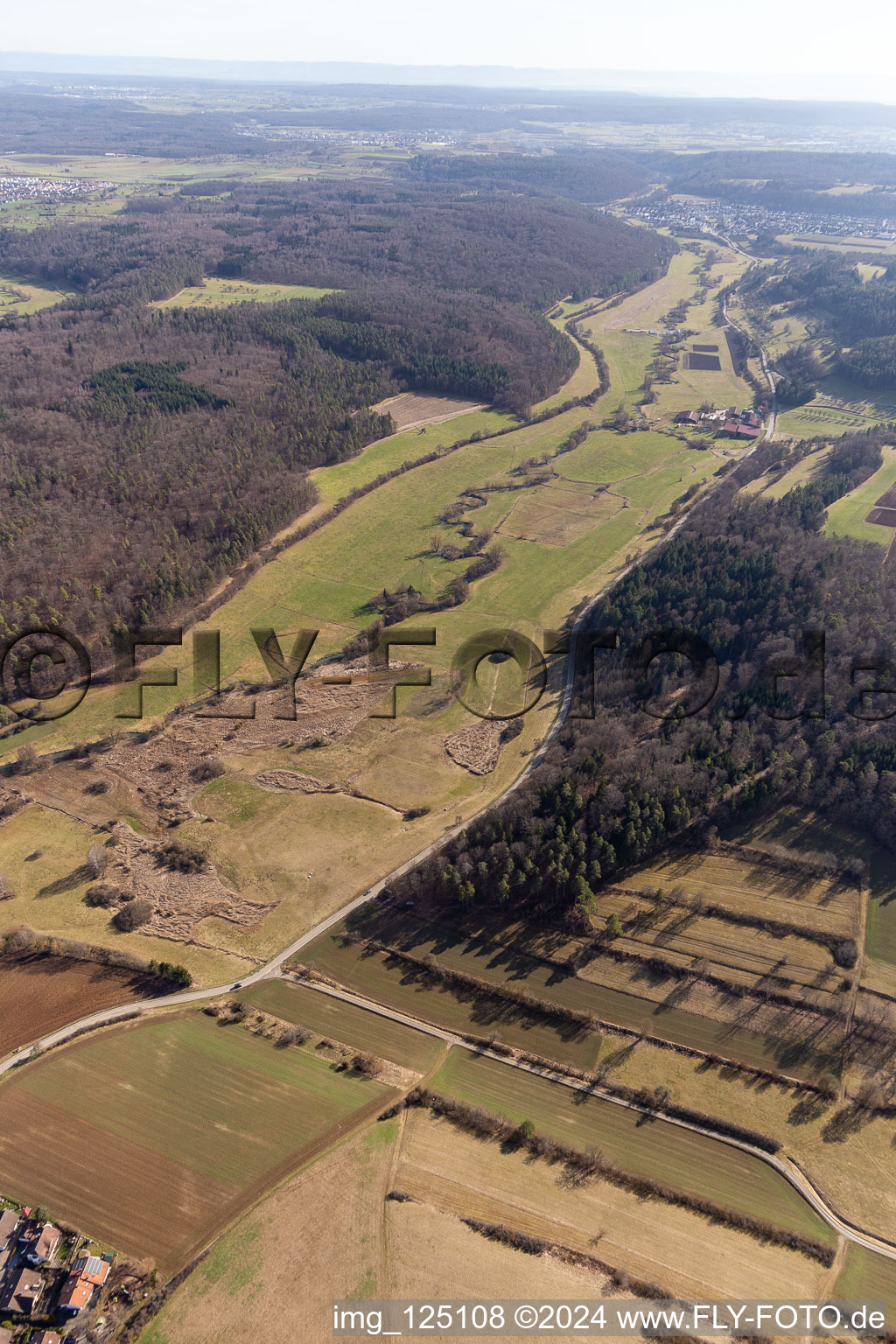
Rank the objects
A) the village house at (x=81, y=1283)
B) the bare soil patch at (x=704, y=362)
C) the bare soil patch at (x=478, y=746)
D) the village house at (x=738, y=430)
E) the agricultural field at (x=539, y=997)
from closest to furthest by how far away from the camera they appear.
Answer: the village house at (x=81, y=1283)
the agricultural field at (x=539, y=997)
the bare soil patch at (x=478, y=746)
the village house at (x=738, y=430)
the bare soil patch at (x=704, y=362)

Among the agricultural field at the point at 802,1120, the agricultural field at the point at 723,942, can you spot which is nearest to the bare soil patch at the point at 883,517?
the agricultural field at the point at 723,942

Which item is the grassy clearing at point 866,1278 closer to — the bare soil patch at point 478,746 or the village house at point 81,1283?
the village house at point 81,1283

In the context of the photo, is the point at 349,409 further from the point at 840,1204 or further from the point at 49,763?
the point at 840,1204

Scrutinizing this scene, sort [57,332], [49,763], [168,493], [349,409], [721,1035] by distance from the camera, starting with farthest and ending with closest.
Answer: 1. [57,332]
2. [349,409]
3. [168,493]
4. [49,763]
5. [721,1035]

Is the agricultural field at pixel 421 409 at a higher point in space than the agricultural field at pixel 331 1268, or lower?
higher

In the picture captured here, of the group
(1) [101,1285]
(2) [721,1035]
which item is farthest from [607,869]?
(1) [101,1285]

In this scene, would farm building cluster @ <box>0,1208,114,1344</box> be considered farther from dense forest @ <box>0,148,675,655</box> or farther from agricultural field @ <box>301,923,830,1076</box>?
dense forest @ <box>0,148,675,655</box>

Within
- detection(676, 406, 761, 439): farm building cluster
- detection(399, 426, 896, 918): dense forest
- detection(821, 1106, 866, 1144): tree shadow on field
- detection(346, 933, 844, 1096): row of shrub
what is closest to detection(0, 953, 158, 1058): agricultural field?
detection(346, 933, 844, 1096): row of shrub
